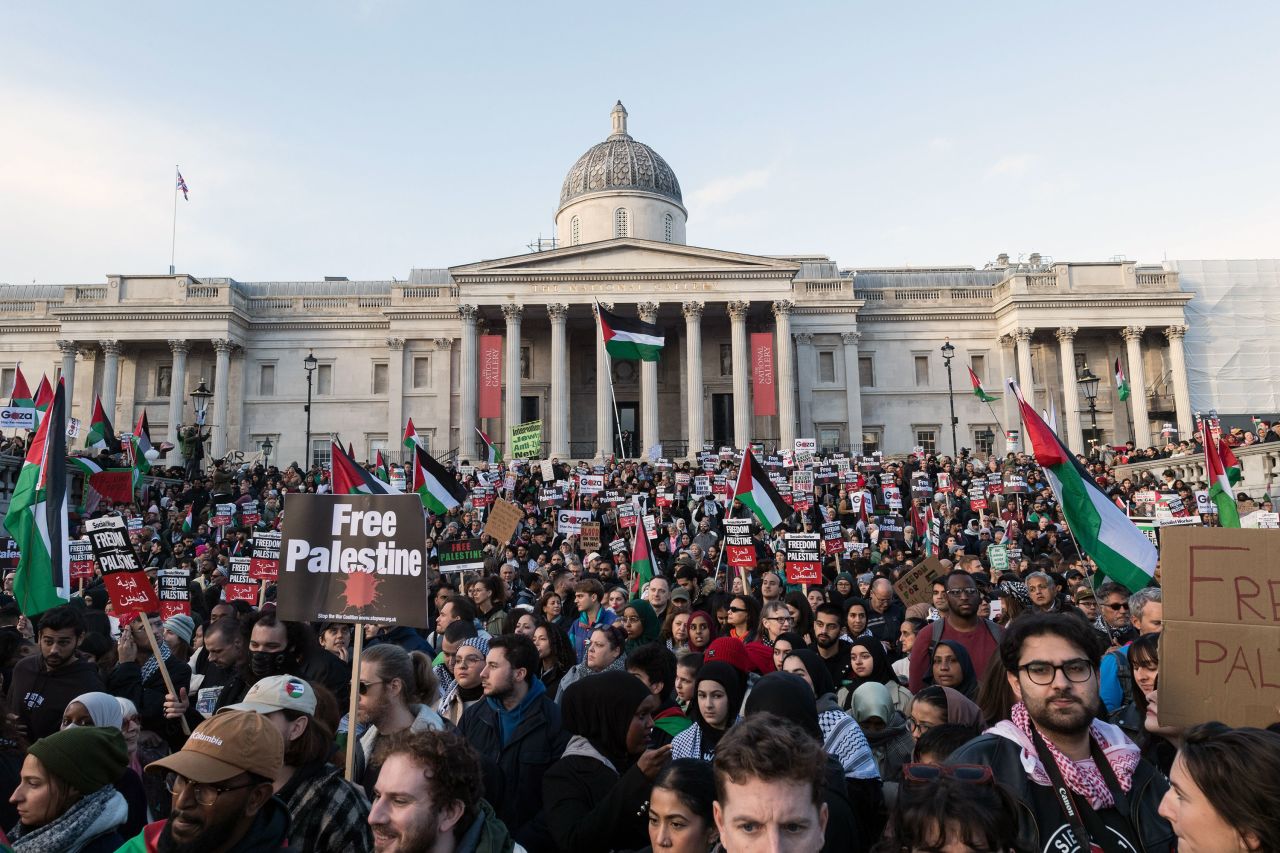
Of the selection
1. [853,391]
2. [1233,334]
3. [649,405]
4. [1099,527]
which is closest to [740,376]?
[649,405]

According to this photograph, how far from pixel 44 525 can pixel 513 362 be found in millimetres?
34982

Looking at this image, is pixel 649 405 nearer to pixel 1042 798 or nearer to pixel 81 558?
pixel 81 558

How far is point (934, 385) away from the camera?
4747cm

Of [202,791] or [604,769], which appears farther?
[604,769]

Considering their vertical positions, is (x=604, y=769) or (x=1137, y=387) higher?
(x=1137, y=387)

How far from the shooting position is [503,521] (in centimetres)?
1502

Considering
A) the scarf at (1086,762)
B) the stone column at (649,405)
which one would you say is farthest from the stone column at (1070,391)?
the scarf at (1086,762)

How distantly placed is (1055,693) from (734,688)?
185cm

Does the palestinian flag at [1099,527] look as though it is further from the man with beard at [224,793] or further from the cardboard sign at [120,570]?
the cardboard sign at [120,570]

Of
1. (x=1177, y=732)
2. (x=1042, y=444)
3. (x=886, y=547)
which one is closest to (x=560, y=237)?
(x=886, y=547)

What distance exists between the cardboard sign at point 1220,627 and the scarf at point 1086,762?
41 cm

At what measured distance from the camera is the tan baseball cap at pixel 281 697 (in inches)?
152

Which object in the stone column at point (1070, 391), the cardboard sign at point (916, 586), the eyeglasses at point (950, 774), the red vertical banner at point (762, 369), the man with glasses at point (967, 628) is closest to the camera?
the eyeglasses at point (950, 774)

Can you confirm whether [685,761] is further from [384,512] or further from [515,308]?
[515,308]
